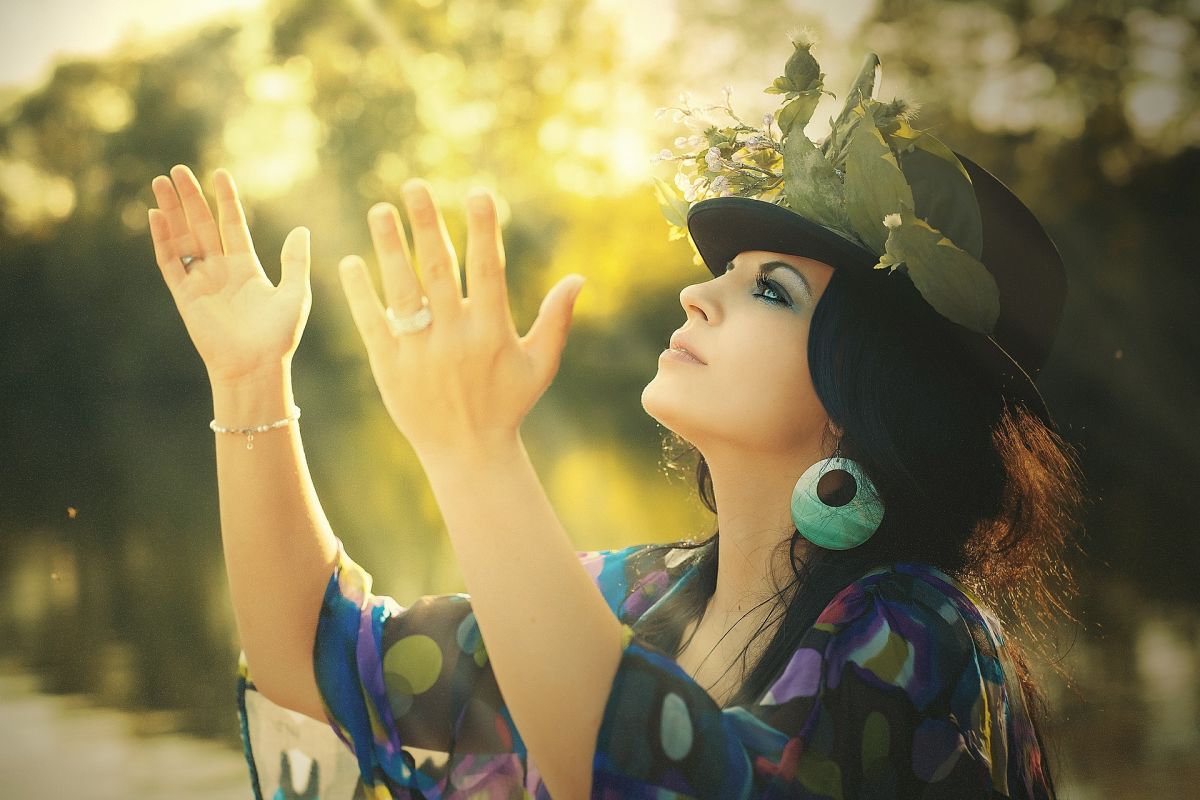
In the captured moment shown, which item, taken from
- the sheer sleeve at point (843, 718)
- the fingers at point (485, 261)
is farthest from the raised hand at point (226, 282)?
the sheer sleeve at point (843, 718)

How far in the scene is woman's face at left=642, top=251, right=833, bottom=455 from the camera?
181 cm

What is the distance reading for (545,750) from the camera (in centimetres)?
134

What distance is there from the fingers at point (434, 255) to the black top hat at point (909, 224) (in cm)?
75

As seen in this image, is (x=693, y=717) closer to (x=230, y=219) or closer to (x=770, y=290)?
(x=770, y=290)

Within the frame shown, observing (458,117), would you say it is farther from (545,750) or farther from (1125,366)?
(545,750)

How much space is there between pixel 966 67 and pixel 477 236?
65.4 ft

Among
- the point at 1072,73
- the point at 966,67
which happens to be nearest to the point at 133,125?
the point at 966,67

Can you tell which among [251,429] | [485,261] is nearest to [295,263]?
[251,429]

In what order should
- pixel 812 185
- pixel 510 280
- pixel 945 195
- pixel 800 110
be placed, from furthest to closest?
pixel 510 280, pixel 800 110, pixel 812 185, pixel 945 195

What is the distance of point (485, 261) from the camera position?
4.07ft

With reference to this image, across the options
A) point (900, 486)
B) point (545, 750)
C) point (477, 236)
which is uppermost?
point (477, 236)

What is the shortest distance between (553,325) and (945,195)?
0.83 m

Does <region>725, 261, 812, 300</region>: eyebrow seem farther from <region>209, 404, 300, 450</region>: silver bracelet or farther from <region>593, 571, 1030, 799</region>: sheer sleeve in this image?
<region>209, 404, 300, 450</region>: silver bracelet

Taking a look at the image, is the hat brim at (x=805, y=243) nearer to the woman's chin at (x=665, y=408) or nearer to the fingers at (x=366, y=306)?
the woman's chin at (x=665, y=408)
